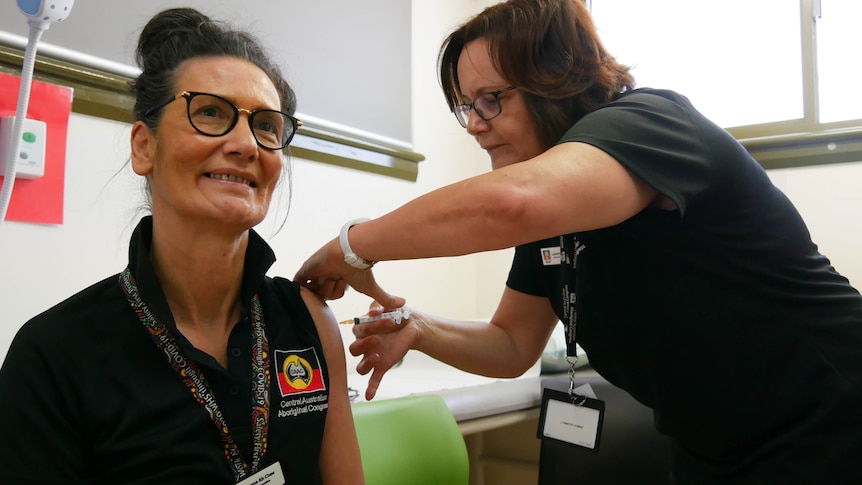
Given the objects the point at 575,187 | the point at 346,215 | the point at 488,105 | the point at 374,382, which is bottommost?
the point at 374,382

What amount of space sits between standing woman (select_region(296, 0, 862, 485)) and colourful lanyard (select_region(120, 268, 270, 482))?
32 cm

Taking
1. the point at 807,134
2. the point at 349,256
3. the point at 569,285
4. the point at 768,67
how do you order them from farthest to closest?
the point at 768,67 < the point at 807,134 < the point at 569,285 < the point at 349,256

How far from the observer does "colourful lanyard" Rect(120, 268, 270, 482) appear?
1.04 metres

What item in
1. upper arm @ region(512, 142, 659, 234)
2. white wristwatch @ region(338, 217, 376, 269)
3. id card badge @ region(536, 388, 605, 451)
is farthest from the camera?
id card badge @ region(536, 388, 605, 451)

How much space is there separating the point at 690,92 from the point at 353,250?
8.03 ft

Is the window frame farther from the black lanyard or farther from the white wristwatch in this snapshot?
the white wristwatch

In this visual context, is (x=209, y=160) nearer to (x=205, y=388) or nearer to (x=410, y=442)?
(x=205, y=388)

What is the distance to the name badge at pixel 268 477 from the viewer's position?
104 cm

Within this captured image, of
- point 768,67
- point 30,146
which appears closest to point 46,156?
point 30,146

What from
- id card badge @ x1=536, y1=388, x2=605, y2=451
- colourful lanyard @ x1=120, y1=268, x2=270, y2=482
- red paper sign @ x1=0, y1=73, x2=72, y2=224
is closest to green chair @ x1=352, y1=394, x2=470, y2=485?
id card badge @ x1=536, y1=388, x2=605, y2=451

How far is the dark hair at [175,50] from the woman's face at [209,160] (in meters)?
0.02

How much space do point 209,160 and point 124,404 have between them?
1.37 feet

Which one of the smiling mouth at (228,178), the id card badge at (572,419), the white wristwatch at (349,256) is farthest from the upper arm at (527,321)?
the smiling mouth at (228,178)

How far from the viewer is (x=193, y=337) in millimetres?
1146
